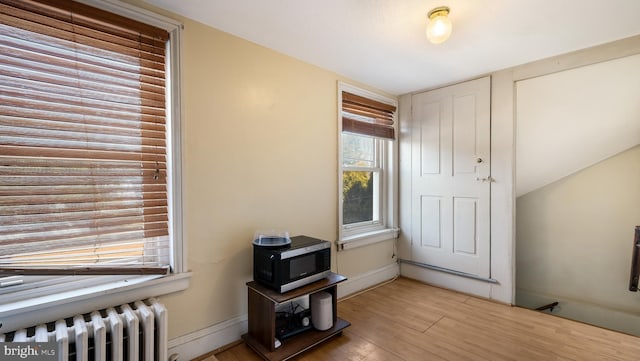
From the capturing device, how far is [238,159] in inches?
80.9

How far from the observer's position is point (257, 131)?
2.16 meters

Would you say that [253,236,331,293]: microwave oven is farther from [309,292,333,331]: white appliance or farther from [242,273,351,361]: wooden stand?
[309,292,333,331]: white appliance

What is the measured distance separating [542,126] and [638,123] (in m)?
0.79

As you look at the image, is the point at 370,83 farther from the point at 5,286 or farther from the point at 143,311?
the point at 5,286

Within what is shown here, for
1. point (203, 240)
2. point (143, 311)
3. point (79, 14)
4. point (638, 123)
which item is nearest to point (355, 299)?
point (203, 240)

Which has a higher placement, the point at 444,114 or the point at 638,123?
the point at 444,114

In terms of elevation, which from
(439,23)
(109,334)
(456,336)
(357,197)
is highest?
(439,23)

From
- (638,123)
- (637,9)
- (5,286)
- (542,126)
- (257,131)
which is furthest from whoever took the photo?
(542,126)

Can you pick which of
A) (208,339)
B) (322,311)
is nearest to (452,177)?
(322,311)

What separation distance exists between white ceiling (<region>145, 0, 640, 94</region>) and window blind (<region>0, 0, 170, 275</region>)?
0.46 metres

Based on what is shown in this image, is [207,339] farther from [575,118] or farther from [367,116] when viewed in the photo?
[575,118]

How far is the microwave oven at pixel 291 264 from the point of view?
5.96ft

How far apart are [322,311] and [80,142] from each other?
1.93 m

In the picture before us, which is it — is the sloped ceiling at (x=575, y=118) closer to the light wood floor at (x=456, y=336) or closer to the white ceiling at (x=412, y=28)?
the white ceiling at (x=412, y=28)
